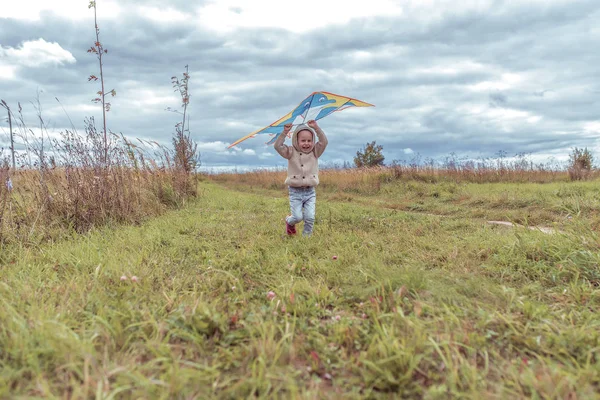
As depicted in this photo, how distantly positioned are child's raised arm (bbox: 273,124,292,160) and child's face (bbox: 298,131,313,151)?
187 millimetres

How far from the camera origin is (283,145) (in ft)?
18.1

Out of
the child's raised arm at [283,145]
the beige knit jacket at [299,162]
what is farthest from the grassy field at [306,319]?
the child's raised arm at [283,145]

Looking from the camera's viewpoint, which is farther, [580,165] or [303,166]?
[580,165]

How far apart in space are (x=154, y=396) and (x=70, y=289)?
5.81ft

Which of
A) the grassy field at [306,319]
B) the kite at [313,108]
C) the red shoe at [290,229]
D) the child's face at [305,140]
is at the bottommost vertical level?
the grassy field at [306,319]

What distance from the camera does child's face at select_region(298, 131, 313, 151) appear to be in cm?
551

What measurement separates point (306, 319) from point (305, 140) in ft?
11.0

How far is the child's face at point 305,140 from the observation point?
551 cm

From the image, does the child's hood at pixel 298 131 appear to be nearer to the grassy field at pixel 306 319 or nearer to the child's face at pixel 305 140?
the child's face at pixel 305 140

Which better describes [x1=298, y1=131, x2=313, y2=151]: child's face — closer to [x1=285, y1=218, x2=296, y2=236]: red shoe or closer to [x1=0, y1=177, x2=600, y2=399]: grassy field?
[x1=285, y1=218, x2=296, y2=236]: red shoe

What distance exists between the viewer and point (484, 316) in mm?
2490

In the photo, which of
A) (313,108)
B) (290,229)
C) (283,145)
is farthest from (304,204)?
(313,108)

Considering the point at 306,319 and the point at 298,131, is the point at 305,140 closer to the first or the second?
the point at 298,131

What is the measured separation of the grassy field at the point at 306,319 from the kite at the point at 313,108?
1.82m
